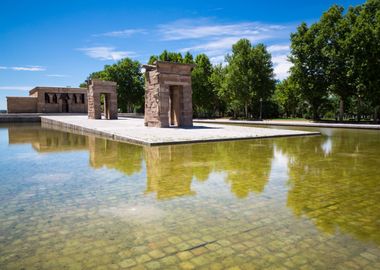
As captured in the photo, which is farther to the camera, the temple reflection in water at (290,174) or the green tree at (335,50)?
the green tree at (335,50)

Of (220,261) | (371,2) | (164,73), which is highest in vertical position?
(371,2)

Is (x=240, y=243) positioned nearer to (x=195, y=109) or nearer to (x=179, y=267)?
(x=179, y=267)

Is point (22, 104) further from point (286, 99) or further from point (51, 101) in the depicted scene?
point (286, 99)

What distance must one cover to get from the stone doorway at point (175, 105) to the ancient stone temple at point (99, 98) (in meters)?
12.8

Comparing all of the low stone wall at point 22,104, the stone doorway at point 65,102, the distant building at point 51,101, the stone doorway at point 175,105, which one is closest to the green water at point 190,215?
the stone doorway at point 175,105

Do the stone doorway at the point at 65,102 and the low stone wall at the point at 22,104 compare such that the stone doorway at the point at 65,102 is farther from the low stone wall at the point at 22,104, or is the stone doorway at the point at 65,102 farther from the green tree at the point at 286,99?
the green tree at the point at 286,99

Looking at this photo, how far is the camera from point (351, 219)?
4043mm

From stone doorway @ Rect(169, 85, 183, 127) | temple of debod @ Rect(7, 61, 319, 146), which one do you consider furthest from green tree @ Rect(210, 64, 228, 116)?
stone doorway @ Rect(169, 85, 183, 127)

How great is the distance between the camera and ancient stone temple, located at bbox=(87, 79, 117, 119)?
31.2 metres

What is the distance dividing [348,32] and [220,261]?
32362 millimetres

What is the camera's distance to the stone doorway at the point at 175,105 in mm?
20734

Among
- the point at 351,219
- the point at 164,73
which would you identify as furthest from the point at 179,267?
the point at 164,73

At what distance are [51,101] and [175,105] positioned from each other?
3106 cm

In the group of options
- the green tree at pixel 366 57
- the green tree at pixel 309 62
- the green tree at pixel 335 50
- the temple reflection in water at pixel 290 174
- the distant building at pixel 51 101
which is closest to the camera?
the temple reflection in water at pixel 290 174
